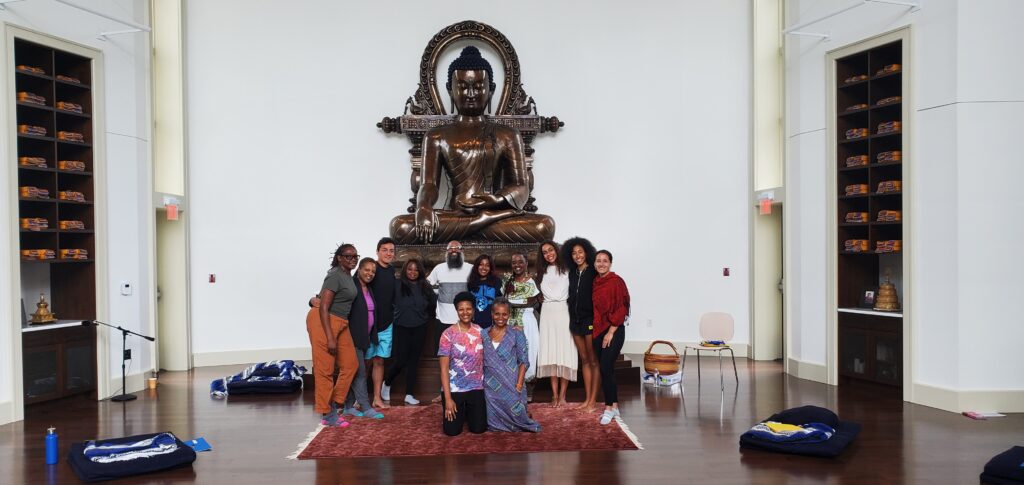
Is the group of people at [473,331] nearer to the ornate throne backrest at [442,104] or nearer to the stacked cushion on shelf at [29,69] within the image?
the ornate throne backrest at [442,104]

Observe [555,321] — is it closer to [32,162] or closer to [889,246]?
[889,246]

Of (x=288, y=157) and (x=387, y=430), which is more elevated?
(x=288, y=157)

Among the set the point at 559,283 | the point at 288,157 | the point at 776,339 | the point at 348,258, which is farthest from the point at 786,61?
the point at 288,157

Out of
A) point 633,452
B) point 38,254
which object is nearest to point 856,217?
point 633,452

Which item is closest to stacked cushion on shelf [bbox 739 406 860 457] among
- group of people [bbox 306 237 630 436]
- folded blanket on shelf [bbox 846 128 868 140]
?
group of people [bbox 306 237 630 436]

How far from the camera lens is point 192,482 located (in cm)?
375

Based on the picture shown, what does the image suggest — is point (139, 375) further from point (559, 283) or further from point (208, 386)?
point (559, 283)

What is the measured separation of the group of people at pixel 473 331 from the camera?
467cm

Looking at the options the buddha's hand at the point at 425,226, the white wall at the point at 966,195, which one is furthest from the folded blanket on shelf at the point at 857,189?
the buddha's hand at the point at 425,226

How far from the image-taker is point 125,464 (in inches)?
151

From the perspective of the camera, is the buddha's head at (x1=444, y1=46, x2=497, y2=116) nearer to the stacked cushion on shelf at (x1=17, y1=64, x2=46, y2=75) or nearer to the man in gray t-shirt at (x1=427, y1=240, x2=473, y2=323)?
the man in gray t-shirt at (x1=427, y1=240, x2=473, y2=323)

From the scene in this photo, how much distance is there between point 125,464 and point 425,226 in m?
3.66

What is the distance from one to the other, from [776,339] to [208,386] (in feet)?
18.2

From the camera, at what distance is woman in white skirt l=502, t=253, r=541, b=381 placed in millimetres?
5609
